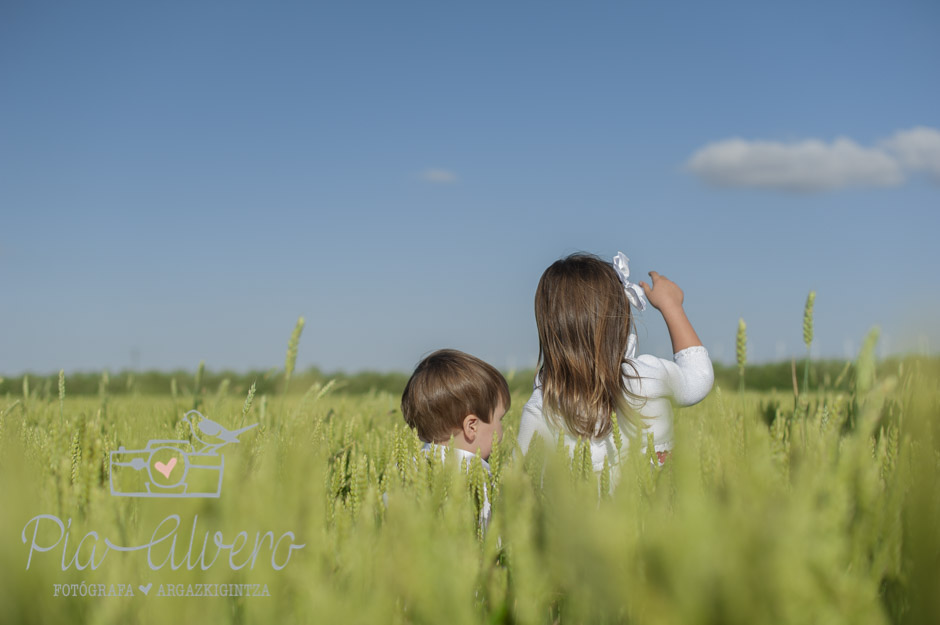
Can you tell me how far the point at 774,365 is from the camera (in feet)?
24.4

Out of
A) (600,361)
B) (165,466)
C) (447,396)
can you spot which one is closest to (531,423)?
(600,361)

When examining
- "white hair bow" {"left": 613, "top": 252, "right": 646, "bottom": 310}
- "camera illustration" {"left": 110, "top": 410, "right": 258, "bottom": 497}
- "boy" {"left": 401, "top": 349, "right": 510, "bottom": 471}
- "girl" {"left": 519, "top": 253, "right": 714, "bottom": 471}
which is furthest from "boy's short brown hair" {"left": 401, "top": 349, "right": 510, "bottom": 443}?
"camera illustration" {"left": 110, "top": 410, "right": 258, "bottom": 497}

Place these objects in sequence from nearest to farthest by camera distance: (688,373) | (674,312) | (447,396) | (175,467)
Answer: (175,467) < (688,373) < (674,312) < (447,396)

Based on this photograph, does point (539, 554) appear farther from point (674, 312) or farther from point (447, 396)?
point (447, 396)

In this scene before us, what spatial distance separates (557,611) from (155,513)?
572 millimetres

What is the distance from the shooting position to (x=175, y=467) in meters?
1.20

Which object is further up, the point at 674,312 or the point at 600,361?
the point at 674,312

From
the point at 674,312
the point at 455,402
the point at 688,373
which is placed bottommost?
the point at 455,402

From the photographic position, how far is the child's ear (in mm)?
2799

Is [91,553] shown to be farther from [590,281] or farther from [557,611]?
[590,281]

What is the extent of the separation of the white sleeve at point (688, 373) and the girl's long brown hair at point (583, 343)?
0.11 meters

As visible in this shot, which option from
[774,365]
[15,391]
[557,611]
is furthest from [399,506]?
[774,365]

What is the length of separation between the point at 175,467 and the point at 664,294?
188 cm

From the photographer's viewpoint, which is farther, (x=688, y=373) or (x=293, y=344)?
(x=688, y=373)
